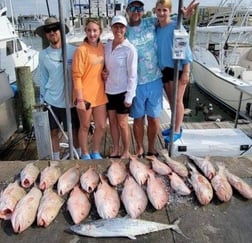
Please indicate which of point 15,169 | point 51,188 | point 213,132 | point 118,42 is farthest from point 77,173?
point 213,132

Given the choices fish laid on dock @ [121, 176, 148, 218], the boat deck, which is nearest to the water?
the boat deck

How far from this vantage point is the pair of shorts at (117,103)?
129 inches

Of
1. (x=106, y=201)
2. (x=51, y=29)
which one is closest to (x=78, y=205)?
(x=106, y=201)

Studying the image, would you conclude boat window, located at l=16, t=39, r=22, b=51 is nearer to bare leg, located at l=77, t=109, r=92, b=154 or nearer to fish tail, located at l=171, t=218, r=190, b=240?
bare leg, located at l=77, t=109, r=92, b=154

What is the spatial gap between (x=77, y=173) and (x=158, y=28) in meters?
1.78

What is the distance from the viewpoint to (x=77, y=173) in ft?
8.71

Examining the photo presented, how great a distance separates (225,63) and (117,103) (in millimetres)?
8914

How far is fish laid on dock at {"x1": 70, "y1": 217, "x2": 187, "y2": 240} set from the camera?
1.99 meters

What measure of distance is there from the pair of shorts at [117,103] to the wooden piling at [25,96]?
2.96m

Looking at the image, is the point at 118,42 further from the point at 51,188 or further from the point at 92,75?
the point at 51,188

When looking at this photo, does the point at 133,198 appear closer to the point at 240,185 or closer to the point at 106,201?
the point at 106,201

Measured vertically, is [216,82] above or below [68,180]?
below

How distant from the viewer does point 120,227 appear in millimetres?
2021

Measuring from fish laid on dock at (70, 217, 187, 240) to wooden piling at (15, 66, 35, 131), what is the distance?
419cm
